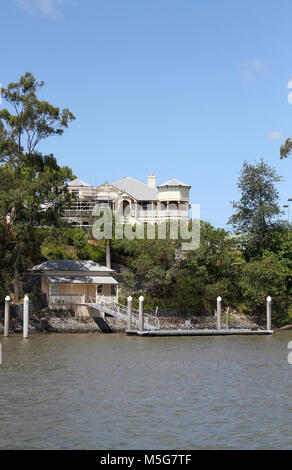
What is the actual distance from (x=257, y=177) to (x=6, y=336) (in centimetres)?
3524

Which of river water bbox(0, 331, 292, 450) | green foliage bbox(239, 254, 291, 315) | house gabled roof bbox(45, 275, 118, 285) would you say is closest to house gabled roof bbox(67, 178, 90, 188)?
house gabled roof bbox(45, 275, 118, 285)

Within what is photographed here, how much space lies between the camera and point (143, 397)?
28.1 meters

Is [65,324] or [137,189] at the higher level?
[137,189]

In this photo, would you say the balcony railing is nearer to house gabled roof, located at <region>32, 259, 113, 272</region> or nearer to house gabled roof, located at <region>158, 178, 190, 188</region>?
house gabled roof, located at <region>32, 259, 113, 272</region>

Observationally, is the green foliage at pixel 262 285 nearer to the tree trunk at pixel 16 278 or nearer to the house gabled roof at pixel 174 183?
the tree trunk at pixel 16 278

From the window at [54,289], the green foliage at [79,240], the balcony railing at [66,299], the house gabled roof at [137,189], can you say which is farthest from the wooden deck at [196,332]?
the house gabled roof at [137,189]

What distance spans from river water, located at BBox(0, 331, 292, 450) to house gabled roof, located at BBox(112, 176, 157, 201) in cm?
5018

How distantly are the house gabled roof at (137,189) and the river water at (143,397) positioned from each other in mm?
50181

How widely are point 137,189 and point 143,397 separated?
71.4 metres

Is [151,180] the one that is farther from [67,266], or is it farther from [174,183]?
[67,266]

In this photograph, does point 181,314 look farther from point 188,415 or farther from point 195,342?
point 188,415

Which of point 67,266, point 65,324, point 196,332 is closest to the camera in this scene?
point 196,332

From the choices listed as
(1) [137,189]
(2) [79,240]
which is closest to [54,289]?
(2) [79,240]

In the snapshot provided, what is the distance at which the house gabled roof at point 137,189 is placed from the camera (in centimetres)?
9581
